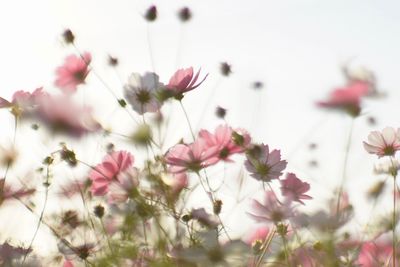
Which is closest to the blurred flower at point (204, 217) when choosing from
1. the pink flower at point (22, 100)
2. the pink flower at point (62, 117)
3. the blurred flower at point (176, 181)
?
the blurred flower at point (176, 181)

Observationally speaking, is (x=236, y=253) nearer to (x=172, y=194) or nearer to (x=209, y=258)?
(x=209, y=258)

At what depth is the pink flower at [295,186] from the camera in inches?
35.1

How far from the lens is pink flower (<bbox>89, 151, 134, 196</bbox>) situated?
86 centimetres

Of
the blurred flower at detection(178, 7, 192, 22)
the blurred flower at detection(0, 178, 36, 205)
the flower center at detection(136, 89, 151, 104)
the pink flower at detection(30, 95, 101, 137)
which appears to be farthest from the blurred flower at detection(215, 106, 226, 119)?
the pink flower at detection(30, 95, 101, 137)

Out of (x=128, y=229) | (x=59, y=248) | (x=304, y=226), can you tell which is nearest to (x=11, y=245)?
(x=59, y=248)

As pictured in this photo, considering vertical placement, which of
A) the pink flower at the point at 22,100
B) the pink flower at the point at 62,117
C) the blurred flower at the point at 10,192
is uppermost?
the pink flower at the point at 22,100

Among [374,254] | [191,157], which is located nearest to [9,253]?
[191,157]

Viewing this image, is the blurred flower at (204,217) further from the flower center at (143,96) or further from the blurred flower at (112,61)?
the blurred flower at (112,61)

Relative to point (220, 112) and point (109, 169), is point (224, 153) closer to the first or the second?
point (109, 169)

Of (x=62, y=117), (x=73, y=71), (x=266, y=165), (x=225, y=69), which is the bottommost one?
(x=62, y=117)

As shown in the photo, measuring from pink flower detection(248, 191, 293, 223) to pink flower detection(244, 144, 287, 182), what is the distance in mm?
64

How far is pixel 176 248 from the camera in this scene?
2.47 feet

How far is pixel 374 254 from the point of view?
90 cm

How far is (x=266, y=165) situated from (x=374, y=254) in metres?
0.19
